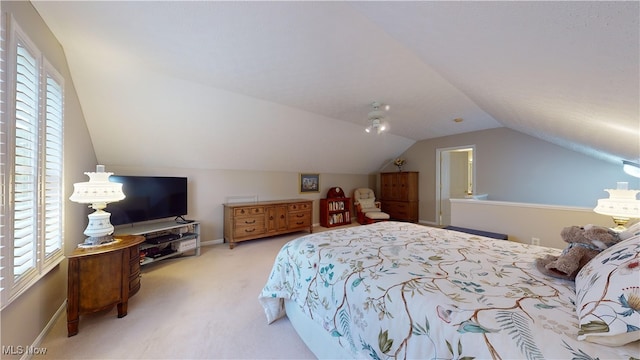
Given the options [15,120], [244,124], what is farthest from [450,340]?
[244,124]

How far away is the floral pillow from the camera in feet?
2.11

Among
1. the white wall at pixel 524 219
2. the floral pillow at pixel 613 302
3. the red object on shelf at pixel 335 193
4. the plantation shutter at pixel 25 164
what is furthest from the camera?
the red object on shelf at pixel 335 193

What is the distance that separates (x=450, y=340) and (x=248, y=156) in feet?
13.0

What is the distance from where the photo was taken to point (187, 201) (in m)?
3.80

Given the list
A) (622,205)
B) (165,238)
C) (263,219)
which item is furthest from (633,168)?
(165,238)

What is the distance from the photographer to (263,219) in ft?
14.1

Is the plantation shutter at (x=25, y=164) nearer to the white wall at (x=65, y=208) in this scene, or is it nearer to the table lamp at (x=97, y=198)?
the white wall at (x=65, y=208)

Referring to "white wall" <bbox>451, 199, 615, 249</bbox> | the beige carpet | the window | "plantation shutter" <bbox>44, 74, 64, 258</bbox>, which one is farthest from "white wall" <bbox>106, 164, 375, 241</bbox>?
"white wall" <bbox>451, 199, 615, 249</bbox>

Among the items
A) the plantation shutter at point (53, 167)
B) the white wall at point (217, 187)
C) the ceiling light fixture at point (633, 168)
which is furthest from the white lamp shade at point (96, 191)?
the ceiling light fixture at point (633, 168)

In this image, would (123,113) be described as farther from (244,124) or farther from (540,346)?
(540,346)

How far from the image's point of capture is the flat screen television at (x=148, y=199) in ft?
9.63

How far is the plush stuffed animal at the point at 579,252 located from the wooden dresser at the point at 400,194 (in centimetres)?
468

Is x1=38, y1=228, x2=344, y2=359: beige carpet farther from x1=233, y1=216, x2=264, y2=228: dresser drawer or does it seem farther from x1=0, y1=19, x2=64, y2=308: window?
x1=233, y1=216, x2=264, y2=228: dresser drawer
